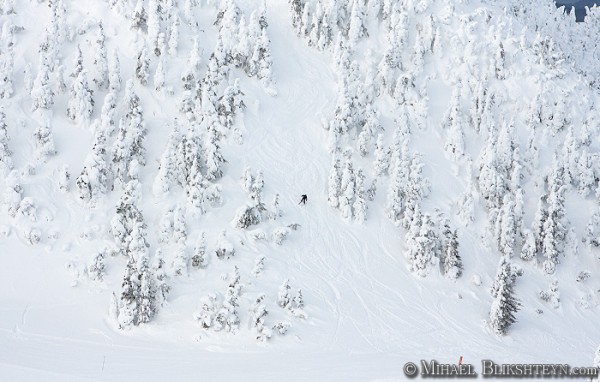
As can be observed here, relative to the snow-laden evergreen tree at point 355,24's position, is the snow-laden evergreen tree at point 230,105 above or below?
below

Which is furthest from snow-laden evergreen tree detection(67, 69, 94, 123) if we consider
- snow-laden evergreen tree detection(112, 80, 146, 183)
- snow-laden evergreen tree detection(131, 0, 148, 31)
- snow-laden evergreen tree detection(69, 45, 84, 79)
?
snow-laden evergreen tree detection(131, 0, 148, 31)

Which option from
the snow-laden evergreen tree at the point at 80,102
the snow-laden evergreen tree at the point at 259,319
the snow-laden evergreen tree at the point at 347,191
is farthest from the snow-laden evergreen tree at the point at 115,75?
the snow-laden evergreen tree at the point at 259,319

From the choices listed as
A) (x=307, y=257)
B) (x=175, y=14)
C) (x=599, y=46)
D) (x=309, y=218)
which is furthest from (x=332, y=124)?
(x=599, y=46)

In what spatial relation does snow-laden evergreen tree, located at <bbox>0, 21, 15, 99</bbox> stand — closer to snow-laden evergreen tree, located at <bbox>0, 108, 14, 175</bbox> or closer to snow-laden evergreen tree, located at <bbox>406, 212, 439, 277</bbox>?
snow-laden evergreen tree, located at <bbox>0, 108, 14, 175</bbox>

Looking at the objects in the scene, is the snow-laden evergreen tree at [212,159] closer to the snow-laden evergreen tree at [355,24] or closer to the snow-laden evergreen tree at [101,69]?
the snow-laden evergreen tree at [101,69]

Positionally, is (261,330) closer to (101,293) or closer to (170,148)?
(101,293)

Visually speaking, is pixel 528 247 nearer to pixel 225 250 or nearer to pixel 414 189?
pixel 414 189
